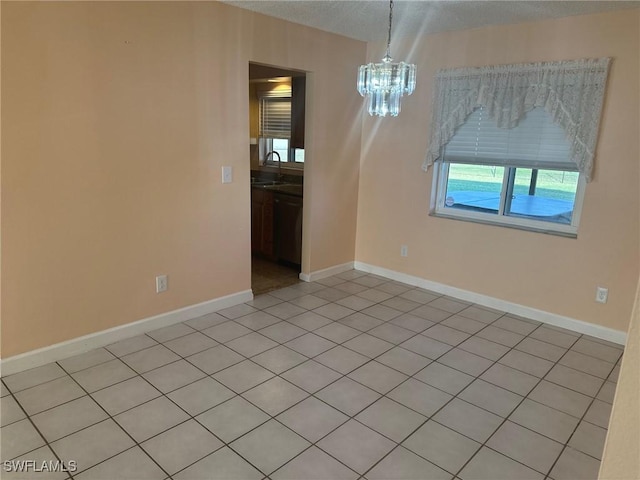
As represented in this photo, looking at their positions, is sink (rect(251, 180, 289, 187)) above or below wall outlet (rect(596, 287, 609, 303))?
above

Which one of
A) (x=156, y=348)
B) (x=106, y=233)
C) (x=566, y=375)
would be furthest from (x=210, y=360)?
(x=566, y=375)

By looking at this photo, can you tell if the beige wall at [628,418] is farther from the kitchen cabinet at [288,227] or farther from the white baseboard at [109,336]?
the kitchen cabinet at [288,227]

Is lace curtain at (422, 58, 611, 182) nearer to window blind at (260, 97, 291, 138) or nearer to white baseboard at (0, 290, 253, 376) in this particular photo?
window blind at (260, 97, 291, 138)

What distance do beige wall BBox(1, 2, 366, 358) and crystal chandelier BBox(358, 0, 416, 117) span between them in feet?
3.66

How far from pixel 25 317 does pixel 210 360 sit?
1.15 m

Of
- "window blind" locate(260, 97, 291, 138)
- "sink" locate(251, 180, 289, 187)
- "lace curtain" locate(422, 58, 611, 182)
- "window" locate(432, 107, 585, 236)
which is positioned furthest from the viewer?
"window blind" locate(260, 97, 291, 138)

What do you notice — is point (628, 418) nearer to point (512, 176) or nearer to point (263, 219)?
point (512, 176)

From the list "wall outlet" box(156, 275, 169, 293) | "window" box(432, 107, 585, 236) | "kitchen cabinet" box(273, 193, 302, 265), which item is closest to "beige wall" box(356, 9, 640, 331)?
"window" box(432, 107, 585, 236)

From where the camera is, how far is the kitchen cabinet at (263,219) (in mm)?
4965

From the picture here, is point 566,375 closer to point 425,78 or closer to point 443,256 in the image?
point 443,256

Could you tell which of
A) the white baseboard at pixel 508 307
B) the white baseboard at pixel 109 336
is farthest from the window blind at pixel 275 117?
the white baseboard at pixel 109 336

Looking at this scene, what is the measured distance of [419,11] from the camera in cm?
325

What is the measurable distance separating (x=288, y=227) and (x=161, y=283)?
1.82 meters

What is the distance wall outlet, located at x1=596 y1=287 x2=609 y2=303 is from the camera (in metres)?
3.30
